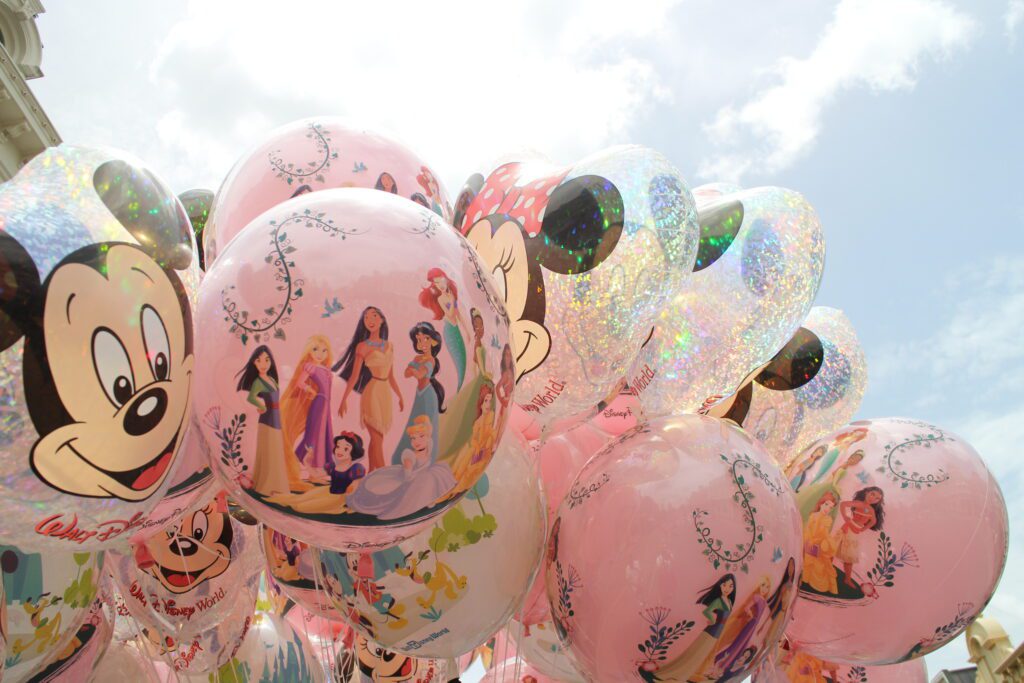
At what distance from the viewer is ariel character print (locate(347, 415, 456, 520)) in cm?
150

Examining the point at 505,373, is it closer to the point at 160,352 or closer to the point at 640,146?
the point at 160,352

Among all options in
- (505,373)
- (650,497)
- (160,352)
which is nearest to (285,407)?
(160,352)

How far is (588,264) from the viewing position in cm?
206

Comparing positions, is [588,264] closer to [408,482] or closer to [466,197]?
[466,197]

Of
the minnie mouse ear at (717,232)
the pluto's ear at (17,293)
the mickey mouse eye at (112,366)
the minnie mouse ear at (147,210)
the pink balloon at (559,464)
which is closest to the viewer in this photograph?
the pluto's ear at (17,293)

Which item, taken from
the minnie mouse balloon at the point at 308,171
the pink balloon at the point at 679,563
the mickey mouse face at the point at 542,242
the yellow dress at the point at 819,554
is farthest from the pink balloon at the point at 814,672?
the minnie mouse balloon at the point at 308,171

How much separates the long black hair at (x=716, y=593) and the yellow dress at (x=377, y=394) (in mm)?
1025

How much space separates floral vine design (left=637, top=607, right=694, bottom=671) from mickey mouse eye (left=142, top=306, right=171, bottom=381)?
1324 mm

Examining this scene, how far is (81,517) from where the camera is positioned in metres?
1.57

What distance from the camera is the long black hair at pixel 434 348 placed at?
1.50 meters

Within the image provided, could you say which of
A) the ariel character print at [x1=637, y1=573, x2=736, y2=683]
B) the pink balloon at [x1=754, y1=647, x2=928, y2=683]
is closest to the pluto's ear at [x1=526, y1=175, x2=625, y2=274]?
the ariel character print at [x1=637, y1=573, x2=736, y2=683]

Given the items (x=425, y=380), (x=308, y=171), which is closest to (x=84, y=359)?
(x=425, y=380)

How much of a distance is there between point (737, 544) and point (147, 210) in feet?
5.63

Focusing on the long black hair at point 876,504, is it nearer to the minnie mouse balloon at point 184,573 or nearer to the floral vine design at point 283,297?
the floral vine design at point 283,297
